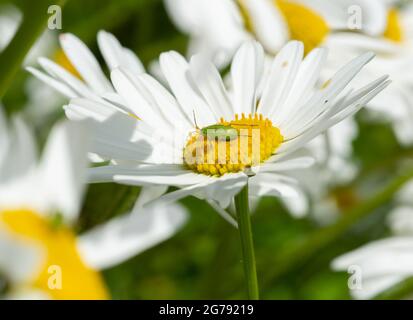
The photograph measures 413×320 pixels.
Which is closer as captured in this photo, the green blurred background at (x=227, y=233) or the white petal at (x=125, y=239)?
the white petal at (x=125, y=239)

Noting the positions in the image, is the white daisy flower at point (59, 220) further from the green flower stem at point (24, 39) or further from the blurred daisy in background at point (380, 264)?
the blurred daisy in background at point (380, 264)

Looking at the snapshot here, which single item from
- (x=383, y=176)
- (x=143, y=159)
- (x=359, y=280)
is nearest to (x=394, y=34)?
(x=383, y=176)

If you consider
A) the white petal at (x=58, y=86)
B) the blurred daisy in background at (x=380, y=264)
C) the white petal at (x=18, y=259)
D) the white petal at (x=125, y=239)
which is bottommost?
the white petal at (x=18, y=259)

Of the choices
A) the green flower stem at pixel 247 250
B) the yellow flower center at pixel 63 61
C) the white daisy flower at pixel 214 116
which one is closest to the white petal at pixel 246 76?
the white daisy flower at pixel 214 116

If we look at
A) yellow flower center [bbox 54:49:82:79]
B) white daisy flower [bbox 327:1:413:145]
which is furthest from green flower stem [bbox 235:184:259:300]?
yellow flower center [bbox 54:49:82:79]

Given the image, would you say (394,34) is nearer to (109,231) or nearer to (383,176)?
(383,176)

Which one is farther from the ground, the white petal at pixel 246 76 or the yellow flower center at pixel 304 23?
the yellow flower center at pixel 304 23

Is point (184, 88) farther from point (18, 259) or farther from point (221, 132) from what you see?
point (18, 259)
